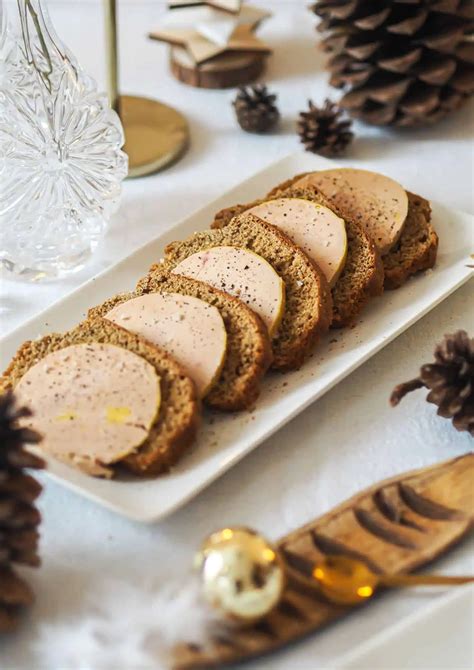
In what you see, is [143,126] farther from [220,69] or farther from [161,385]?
[161,385]

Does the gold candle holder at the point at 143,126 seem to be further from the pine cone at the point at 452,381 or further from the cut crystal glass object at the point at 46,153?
the pine cone at the point at 452,381

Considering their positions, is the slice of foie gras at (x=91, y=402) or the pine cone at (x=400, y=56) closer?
the slice of foie gras at (x=91, y=402)

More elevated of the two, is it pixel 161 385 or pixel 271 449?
pixel 161 385

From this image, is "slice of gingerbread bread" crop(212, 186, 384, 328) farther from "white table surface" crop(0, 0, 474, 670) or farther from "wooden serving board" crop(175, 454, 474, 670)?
"wooden serving board" crop(175, 454, 474, 670)

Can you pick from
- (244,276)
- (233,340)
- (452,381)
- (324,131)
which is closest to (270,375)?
(233,340)

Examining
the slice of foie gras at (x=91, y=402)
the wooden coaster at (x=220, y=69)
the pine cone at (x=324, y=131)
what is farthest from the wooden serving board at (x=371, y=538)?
the wooden coaster at (x=220, y=69)

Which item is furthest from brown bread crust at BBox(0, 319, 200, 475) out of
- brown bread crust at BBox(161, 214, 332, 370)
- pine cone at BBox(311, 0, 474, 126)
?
pine cone at BBox(311, 0, 474, 126)

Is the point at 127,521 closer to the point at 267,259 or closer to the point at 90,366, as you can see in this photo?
the point at 90,366
